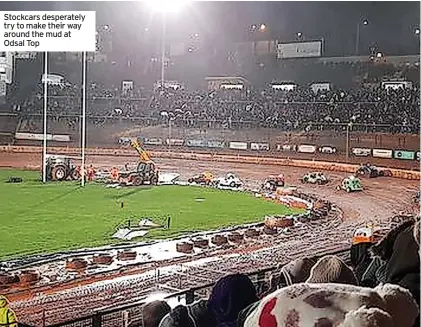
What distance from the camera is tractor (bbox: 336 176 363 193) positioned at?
2812 mm

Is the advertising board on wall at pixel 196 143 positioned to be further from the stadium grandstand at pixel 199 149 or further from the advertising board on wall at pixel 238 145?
the advertising board on wall at pixel 238 145

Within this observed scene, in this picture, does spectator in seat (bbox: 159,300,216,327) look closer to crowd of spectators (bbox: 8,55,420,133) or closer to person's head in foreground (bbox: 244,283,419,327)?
person's head in foreground (bbox: 244,283,419,327)

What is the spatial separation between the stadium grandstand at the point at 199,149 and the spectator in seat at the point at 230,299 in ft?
2.97

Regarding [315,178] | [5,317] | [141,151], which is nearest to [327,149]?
[315,178]

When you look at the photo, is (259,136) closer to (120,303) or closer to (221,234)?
(221,234)

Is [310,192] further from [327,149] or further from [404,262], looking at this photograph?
[404,262]

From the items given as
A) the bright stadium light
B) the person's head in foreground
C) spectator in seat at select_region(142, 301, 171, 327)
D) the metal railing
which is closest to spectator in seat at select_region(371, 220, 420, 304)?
the person's head in foreground

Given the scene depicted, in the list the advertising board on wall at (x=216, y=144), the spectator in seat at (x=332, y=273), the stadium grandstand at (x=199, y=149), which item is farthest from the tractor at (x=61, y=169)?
the spectator in seat at (x=332, y=273)

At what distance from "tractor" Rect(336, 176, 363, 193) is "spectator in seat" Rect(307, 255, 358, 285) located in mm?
1822

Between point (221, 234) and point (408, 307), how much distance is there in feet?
5.94

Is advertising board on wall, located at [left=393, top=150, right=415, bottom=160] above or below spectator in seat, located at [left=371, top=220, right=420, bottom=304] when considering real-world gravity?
above
